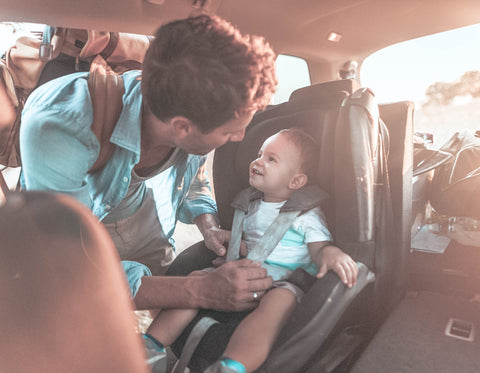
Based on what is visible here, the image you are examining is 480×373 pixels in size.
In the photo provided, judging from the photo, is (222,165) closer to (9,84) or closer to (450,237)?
(9,84)

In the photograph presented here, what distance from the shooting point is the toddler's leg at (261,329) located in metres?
1.12

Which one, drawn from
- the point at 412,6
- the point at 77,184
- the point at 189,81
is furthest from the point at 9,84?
the point at 412,6

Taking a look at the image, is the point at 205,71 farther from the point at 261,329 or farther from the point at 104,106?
the point at 261,329

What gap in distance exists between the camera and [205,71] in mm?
1005

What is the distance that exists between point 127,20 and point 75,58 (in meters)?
0.34

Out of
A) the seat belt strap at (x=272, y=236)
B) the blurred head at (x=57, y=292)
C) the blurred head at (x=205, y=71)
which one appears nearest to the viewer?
the blurred head at (x=57, y=292)

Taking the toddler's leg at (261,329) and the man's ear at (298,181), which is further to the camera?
the man's ear at (298,181)

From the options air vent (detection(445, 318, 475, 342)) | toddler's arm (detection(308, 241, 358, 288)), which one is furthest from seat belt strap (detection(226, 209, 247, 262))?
air vent (detection(445, 318, 475, 342))

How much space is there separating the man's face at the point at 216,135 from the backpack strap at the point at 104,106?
0.74 ft

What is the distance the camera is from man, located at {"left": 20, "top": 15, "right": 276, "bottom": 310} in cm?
102

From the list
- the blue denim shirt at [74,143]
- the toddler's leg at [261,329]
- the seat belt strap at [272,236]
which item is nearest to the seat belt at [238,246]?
the seat belt strap at [272,236]

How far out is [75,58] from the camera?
6.88 feet

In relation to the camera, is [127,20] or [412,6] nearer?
[127,20]

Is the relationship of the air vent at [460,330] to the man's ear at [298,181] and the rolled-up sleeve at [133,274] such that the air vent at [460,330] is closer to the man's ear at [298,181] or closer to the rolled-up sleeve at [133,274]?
the man's ear at [298,181]
